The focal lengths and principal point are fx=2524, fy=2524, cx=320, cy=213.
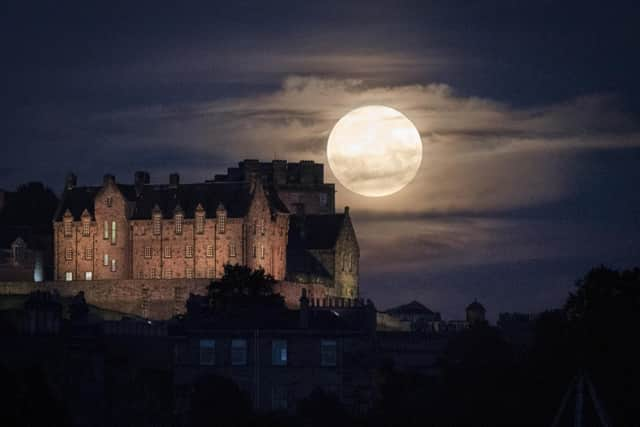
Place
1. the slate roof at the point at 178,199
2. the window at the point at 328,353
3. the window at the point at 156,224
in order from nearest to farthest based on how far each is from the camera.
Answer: the window at the point at 328,353 → the slate roof at the point at 178,199 → the window at the point at 156,224

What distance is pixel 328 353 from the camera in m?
132

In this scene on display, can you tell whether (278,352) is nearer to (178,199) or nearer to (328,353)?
(328,353)

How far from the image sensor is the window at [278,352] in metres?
131

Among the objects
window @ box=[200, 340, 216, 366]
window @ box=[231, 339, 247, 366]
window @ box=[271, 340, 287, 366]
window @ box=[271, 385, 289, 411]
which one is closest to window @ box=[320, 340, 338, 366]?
window @ box=[271, 340, 287, 366]

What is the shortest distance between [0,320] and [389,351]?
22158 mm

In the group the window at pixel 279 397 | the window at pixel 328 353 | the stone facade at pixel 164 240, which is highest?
the stone facade at pixel 164 240

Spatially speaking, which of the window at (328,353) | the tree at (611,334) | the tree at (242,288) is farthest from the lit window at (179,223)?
the tree at (611,334)

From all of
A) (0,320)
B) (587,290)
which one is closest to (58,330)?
(0,320)

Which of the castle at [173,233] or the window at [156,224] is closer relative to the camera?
the castle at [173,233]

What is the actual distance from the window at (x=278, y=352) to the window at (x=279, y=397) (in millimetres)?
1662

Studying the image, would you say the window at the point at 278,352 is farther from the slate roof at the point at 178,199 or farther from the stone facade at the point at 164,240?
the slate roof at the point at 178,199

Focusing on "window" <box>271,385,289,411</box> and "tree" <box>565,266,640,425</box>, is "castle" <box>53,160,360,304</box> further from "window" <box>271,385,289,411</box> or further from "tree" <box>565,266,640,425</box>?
"tree" <box>565,266,640,425</box>

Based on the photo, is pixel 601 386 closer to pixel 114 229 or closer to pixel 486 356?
pixel 486 356

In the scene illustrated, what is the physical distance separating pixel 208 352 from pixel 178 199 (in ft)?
212
